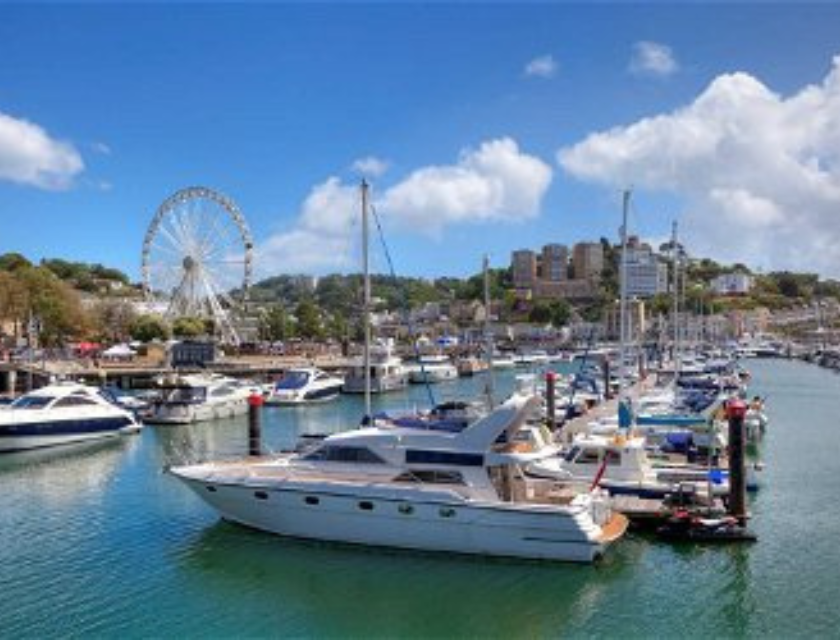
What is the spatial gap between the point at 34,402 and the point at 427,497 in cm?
2668

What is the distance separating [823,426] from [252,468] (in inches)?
1493

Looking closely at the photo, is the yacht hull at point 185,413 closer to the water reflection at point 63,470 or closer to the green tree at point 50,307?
the water reflection at point 63,470

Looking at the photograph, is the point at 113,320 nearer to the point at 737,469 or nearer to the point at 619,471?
the point at 619,471

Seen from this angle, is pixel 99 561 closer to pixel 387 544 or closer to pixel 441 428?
pixel 387 544

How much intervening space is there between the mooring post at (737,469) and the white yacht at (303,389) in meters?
42.8

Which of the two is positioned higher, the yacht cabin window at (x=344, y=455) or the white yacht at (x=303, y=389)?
the yacht cabin window at (x=344, y=455)

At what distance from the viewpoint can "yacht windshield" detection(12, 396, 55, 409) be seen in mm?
42594

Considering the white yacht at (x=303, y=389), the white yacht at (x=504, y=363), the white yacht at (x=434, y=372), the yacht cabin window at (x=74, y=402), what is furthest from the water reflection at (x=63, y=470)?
the white yacht at (x=504, y=363)

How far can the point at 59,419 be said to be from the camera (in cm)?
4259

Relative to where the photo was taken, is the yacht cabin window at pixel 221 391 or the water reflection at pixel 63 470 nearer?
the water reflection at pixel 63 470

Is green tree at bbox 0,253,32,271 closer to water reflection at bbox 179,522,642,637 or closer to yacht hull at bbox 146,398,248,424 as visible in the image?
yacht hull at bbox 146,398,248,424

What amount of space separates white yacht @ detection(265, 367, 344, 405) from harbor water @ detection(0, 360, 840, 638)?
3390 cm

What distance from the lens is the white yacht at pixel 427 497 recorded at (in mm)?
23000

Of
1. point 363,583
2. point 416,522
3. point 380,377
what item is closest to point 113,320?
point 380,377
